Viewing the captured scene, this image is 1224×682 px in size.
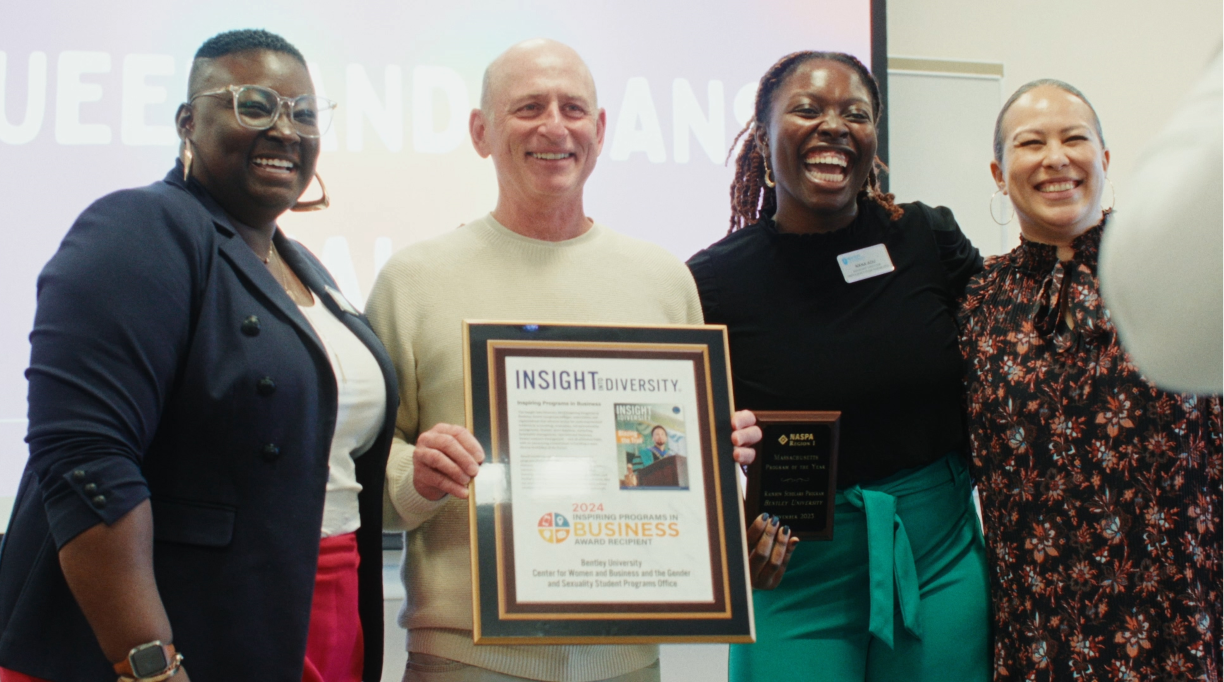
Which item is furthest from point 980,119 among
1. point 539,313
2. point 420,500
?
point 420,500

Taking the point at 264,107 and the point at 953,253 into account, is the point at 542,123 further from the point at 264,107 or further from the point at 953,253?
the point at 953,253

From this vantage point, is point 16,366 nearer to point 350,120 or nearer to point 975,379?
point 350,120

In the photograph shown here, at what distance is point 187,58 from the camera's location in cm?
313

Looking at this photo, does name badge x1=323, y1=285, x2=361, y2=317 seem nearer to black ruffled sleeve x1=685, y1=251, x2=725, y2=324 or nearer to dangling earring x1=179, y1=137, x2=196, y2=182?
dangling earring x1=179, y1=137, x2=196, y2=182

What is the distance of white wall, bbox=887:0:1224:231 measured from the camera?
4051 millimetres

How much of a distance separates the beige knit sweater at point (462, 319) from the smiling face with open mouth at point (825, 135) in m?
0.45

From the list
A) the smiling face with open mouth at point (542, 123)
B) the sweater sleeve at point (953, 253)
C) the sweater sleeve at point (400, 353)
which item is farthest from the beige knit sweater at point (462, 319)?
the sweater sleeve at point (953, 253)

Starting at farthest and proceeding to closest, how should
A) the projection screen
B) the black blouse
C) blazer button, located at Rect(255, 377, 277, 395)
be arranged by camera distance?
the projection screen < the black blouse < blazer button, located at Rect(255, 377, 277, 395)

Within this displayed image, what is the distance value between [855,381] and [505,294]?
2.59 feet

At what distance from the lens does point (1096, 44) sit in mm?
4176

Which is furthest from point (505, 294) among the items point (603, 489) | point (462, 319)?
point (603, 489)

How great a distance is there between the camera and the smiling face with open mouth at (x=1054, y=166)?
6.96ft

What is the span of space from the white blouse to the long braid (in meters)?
1.14

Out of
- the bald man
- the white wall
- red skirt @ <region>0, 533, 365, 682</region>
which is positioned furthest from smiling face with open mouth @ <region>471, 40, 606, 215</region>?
the white wall
